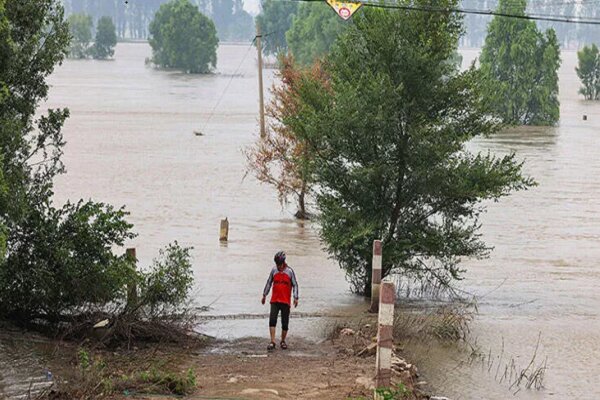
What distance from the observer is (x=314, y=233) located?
1340 inches

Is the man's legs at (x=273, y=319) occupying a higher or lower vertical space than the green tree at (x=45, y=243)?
lower

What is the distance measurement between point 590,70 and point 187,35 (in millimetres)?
58783

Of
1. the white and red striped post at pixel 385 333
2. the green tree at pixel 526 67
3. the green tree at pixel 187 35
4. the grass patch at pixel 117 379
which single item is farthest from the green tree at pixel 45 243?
the green tree at pixel 187 35

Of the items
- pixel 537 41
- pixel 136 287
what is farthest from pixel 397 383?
pixel 537 41

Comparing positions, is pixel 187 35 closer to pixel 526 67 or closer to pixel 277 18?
pixel 277 18

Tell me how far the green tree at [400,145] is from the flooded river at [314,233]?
1461 millimetres

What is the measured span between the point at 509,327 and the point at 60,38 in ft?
28.8

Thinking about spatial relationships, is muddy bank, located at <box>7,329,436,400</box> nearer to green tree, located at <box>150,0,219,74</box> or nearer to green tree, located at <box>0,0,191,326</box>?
green tree, located at <box>0,0,191,326</box>

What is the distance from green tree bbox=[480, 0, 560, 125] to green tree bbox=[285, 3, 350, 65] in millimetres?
32130

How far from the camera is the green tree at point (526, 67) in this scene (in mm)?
88125

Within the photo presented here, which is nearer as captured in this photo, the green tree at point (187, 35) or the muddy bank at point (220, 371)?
the muddy bank at point (220, 371)

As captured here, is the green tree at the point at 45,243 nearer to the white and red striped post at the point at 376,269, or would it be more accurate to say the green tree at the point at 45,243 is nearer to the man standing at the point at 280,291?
the man standing at the point at 280,291

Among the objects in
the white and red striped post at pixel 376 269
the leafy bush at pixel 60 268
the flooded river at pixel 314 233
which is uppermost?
the leafy bush at pixel 60 268

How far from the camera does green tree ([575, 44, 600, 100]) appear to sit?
11781cm
